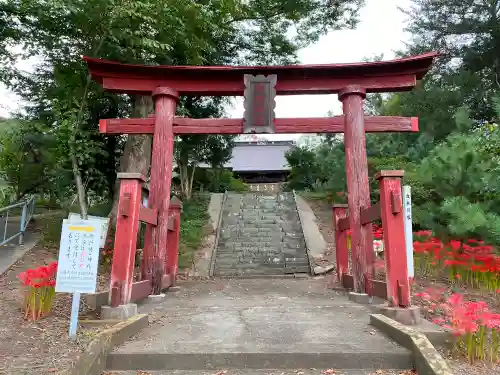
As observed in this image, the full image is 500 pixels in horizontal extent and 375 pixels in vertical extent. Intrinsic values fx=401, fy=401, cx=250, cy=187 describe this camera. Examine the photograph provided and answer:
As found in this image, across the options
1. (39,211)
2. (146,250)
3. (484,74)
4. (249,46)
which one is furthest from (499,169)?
(39,211)

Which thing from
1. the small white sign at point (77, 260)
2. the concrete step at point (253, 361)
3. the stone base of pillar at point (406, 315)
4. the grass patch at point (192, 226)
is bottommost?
the concrete step at point (253, 361)

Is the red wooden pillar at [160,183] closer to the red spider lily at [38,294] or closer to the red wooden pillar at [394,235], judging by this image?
the red spider lily at [38,294]

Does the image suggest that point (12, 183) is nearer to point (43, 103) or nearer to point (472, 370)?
point (43, 103)

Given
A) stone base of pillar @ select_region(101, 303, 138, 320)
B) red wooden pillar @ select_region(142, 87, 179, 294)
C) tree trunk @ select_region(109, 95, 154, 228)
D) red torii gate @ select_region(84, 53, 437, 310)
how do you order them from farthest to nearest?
1. tree trunk @ select_region(109, 95, 154, 228)
2. red torii gate @ select_region(84, 53, 437, 310)
3. red wooden pillar @ select_region(142, 87, 179, 294)
4. stone base of pillar @ select_region(101, 303, 138, 320)

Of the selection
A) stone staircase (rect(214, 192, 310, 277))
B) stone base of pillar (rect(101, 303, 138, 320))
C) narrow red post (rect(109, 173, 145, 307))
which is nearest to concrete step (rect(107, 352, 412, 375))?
stone base of pillar (rect(101, 303, 138, 320))

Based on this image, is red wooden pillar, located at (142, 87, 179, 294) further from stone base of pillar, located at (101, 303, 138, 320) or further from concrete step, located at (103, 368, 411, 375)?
concrete step, located at (103, 368, 411, 375)

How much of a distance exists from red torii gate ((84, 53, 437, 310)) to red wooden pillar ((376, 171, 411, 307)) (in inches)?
57.6

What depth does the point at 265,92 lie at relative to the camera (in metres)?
6.50

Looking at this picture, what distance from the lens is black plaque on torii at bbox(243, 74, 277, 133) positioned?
6488mm

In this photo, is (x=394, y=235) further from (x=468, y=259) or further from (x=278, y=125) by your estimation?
(x=278, y=125)

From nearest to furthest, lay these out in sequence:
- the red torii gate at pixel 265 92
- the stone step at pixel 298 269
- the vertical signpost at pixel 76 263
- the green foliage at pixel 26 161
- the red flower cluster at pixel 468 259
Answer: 1. the vertical signpost at pixel 76 263
2. the red flower cluster at pixel 468 259
3. the red torii gate at pixel 265 92
4. the stone step at pixel 298 269
5. the green foliage at pixel 26 161

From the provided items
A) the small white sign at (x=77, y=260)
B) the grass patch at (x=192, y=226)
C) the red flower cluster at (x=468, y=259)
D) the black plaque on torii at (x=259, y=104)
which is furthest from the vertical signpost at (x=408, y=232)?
the grass patch at (x=192, y=226)

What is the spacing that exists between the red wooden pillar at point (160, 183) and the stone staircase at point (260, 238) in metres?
3.42

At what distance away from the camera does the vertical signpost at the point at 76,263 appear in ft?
12.0
